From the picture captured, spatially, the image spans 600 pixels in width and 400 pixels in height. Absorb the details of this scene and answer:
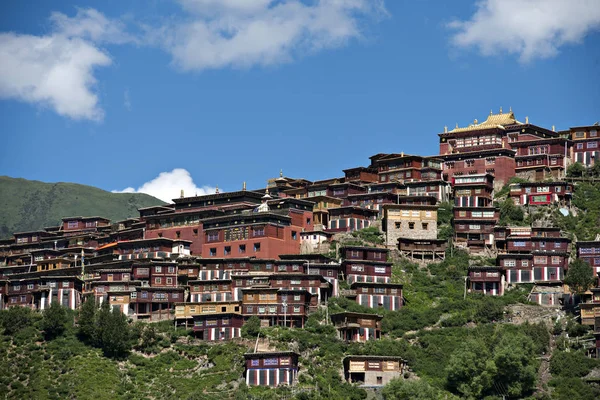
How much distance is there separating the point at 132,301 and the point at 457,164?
4833 cm

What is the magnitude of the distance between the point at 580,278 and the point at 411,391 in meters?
25.0

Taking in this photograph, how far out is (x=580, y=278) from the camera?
109562 millimetres

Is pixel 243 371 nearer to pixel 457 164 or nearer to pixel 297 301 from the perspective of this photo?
pixel 297 301

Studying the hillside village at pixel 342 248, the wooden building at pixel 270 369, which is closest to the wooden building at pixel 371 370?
the hillside village at pixel 342 248

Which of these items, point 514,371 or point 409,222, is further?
point 409,222

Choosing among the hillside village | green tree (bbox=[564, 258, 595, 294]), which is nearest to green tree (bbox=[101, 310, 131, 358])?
the hillside village

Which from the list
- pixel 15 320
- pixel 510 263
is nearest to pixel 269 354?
pixel 15 320

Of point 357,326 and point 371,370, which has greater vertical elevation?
point 357,326

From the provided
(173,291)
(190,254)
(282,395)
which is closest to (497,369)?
(282,395)

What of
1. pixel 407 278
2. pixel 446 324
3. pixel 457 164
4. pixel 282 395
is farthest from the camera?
pixel 457 164

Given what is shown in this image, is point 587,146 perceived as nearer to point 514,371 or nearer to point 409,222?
point 409,222

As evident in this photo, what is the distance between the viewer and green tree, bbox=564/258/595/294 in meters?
110

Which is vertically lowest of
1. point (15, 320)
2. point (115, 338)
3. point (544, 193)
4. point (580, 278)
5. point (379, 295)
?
point (115, 338)

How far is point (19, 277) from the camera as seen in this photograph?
5098 inches
